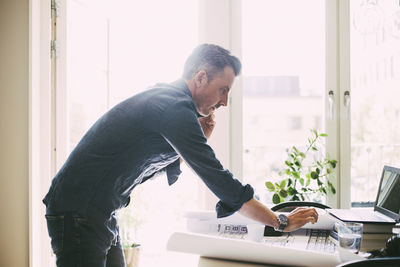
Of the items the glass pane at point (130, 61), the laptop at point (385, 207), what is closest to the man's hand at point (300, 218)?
the laptop at point (385, 207)

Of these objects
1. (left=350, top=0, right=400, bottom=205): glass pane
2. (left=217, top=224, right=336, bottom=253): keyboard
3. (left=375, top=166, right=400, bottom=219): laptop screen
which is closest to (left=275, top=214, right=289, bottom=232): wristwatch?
(left=217, top=224, right=336, bottom=253): keyboard

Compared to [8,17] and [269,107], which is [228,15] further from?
[269,107]

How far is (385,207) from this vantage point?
1.43 meters

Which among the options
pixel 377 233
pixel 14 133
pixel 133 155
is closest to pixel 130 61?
pixel 14 133

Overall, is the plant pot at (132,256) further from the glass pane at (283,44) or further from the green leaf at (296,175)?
the green leaf at (296,175)

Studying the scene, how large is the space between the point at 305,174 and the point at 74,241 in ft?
6.26

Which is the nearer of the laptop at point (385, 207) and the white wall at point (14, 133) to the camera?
the laptop at point (385, 207)

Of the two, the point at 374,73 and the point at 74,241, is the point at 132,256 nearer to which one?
the point at 74,241

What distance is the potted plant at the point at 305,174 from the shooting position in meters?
2.52

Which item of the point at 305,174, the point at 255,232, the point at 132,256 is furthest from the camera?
the point at 132,256

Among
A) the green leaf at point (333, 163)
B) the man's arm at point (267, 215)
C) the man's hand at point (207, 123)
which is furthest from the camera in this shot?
the green leaf at point (333, 163)

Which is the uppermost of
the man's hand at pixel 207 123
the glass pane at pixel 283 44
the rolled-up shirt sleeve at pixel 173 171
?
the glass pane at pixel 283 44

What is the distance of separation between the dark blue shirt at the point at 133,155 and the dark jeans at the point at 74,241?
0.03 metres

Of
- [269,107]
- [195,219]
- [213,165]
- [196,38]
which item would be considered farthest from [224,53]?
[269,107]
